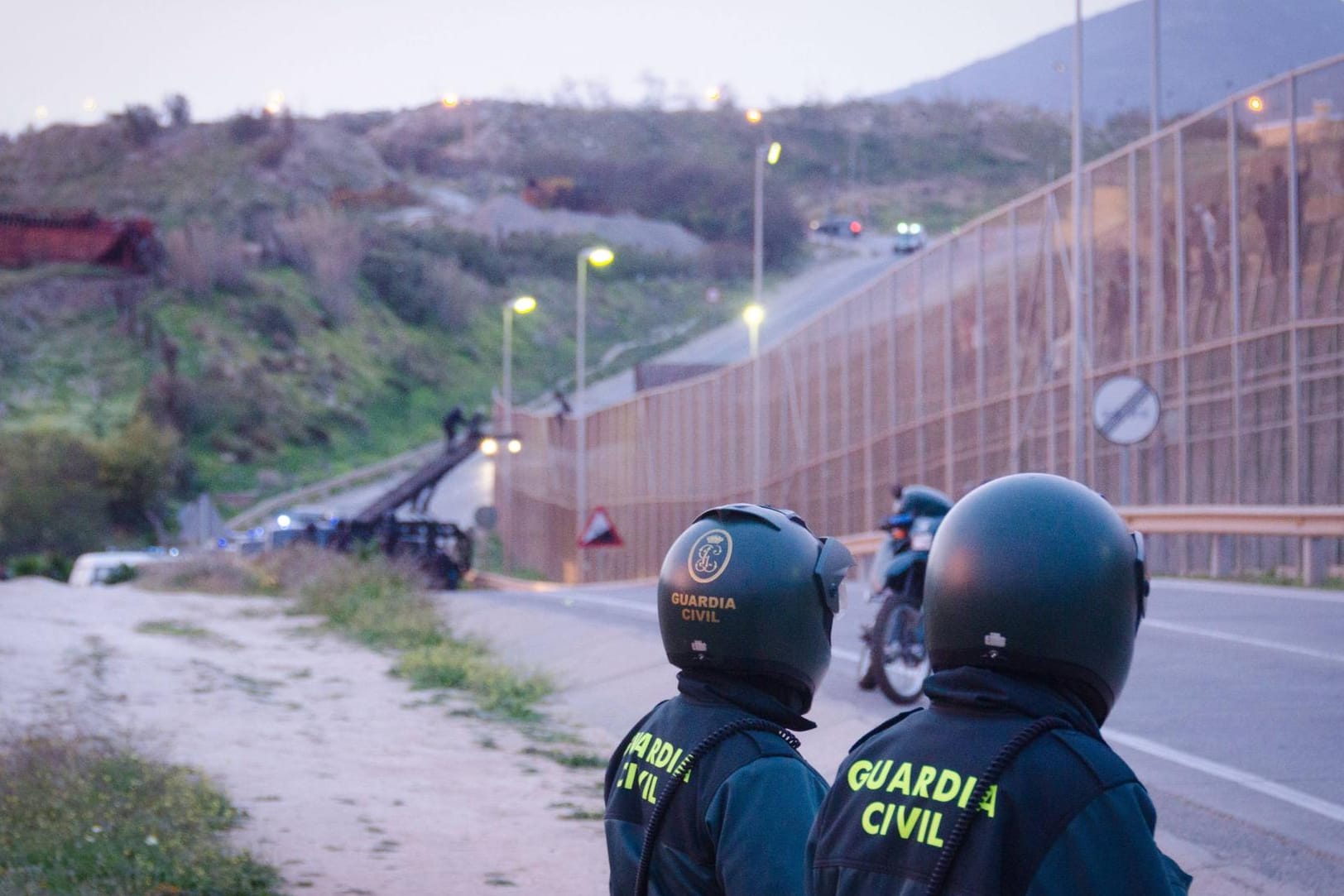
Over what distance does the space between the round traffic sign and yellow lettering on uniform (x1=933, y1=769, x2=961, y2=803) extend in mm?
18978

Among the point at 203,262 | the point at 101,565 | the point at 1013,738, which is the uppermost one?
the point at 203,262

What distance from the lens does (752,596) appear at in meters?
3.57

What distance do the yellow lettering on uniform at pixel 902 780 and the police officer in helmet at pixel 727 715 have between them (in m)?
0.55

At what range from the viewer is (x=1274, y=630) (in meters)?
14.1

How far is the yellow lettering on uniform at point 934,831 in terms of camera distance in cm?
254

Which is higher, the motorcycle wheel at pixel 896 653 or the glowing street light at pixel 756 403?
the glowing street light at pixel 756 403

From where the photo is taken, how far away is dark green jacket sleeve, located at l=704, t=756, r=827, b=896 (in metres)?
3.07

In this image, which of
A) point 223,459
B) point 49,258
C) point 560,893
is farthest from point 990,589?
point 49,258

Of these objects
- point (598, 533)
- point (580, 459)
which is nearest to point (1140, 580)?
point (598, 533)

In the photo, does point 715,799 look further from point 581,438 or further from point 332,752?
point 581,438

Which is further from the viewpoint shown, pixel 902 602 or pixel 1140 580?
pixel 902 602

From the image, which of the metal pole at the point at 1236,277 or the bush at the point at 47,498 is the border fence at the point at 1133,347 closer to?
the metal pole at the point at 1236,277

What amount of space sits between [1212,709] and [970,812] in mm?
8848

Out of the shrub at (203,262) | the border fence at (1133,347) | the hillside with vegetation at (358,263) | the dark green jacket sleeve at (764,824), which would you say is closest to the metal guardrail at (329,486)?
the hillside with vegetation at (358,263)
